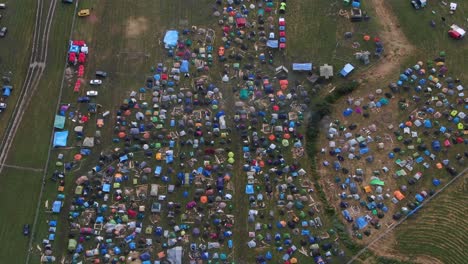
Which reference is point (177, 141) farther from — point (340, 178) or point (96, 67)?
point (340, 178)

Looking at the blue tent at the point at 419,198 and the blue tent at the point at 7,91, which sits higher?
the blue tent at the point at 7,91

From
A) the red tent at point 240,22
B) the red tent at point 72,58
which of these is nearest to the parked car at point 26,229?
the red tent at point 72,58

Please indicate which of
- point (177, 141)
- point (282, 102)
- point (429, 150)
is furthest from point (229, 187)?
point (429, 150)

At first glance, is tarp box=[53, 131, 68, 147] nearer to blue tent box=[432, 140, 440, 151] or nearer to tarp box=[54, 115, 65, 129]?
tarp box=[54, 115, 65, 129]

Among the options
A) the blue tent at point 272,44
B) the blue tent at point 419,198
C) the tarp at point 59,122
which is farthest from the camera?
the blue tent at point 272,44

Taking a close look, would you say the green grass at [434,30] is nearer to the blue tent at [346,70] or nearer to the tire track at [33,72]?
the blue tent at [346,70]

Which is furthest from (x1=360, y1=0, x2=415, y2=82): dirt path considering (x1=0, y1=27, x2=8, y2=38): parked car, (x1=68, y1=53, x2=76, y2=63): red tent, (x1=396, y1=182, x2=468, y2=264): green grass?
(x1=0, y1=27, x2=8, y2=38): parked car

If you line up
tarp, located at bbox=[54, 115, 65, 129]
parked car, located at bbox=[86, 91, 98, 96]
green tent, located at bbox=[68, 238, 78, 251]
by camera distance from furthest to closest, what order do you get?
parked car, located at bbox=[86, 91, 98, 96]
tarp, located at bbox=[54, 115, 65, 129]
green tent, located at bbox=[68, 238, 78, 251]

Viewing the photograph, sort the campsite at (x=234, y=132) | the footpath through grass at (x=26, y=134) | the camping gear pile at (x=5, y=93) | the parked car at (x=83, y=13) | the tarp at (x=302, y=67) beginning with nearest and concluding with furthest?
1. the footpath through grass at (x=26, y=134)
2. the campsite at (x=234, y=132)
3. the camping gear pile at (x=5, y=93)
4. the tarp at (x=302, y=67)
5. the parked car at (x=83, y=13)
